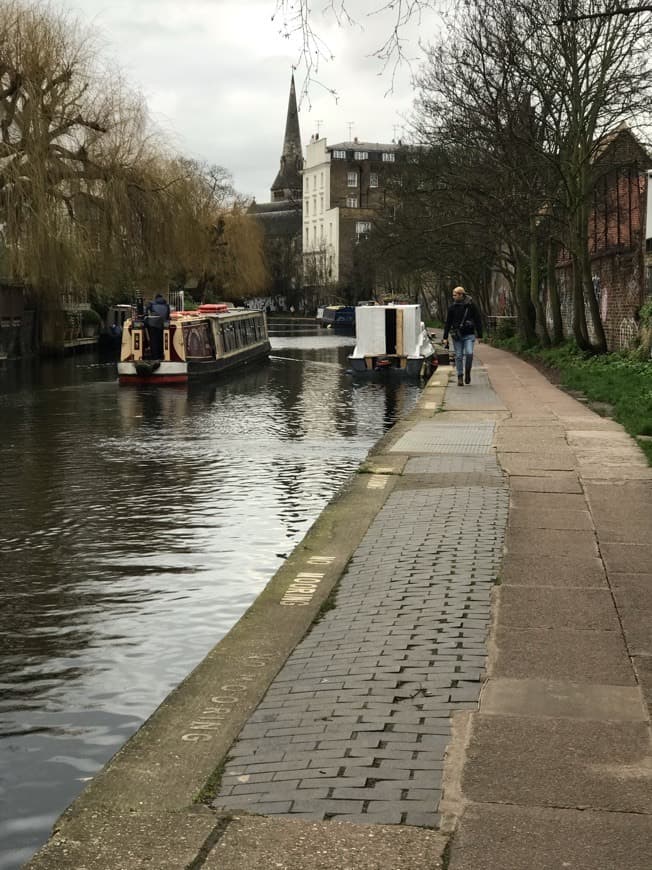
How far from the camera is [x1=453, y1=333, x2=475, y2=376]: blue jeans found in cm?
2459

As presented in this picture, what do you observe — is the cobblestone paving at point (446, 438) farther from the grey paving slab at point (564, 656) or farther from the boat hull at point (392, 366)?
the boat hull at point (392, 366)

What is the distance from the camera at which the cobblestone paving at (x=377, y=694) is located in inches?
159

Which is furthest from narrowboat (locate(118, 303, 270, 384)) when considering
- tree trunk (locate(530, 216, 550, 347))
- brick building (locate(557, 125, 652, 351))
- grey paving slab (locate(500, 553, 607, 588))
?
grey paving slab (locate(500, 553, 607, 588))

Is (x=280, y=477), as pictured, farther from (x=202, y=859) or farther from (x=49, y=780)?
(x=202, y=859)

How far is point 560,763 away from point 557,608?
225cm

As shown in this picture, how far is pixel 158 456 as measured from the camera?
1628cm

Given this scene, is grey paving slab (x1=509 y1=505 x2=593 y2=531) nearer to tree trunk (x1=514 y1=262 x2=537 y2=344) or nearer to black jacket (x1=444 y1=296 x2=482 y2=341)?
black jacket (x1=444 y1=296 x2=482 y2=341)

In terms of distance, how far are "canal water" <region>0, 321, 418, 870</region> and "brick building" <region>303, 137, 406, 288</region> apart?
9649 cm

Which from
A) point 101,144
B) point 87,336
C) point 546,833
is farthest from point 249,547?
point 87,336

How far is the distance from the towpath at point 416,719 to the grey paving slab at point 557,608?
2 centimetres

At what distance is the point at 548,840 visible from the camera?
362cm

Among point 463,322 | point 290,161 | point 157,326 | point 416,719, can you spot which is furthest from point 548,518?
point 290,161

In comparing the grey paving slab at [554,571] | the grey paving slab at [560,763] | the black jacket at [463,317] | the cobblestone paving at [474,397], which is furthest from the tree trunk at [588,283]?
the grey paving slab at [560,763]

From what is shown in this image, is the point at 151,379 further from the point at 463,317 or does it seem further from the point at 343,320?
the point at 343,320
